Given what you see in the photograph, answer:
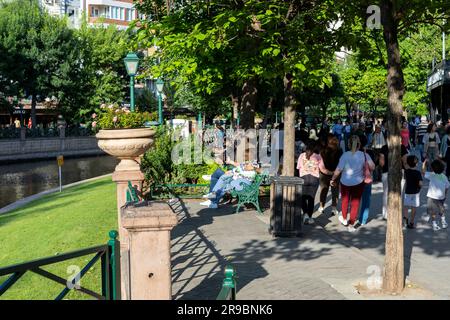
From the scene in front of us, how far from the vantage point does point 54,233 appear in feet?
40.5

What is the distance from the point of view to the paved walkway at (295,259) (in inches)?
291

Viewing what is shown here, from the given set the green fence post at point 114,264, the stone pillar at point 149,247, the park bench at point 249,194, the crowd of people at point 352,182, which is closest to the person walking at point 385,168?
the crowd of people at point 352,182

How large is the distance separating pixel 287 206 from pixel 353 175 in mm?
1736

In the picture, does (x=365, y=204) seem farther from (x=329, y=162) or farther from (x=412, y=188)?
(x=329, y=162)

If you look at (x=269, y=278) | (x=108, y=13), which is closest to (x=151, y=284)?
(x=269, y=278)

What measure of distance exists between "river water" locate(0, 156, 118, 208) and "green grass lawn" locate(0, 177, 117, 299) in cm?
592

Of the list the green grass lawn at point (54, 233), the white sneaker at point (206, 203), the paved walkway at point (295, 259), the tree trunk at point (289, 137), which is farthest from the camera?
the white sneaker at point (206, 203)

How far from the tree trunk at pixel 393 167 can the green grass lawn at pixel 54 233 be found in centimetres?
383

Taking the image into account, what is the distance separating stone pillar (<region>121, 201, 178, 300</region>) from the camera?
17.0ft

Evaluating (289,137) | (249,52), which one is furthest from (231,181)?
(249,52)

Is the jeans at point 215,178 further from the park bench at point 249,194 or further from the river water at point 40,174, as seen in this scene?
the river water at point 40,174

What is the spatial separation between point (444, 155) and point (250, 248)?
35.0 feet

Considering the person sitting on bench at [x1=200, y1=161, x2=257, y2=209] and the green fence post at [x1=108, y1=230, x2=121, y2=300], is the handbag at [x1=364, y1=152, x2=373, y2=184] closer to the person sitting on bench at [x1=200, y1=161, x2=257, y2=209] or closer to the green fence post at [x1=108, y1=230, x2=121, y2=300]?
the person sitting on bench at [x1=200, y1=161, x2=257, y2=209]

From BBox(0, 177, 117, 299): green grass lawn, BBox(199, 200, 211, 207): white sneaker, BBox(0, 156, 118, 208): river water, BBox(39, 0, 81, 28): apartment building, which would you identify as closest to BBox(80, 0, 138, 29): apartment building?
BBox(39, 0, 81, 28): apartment building
